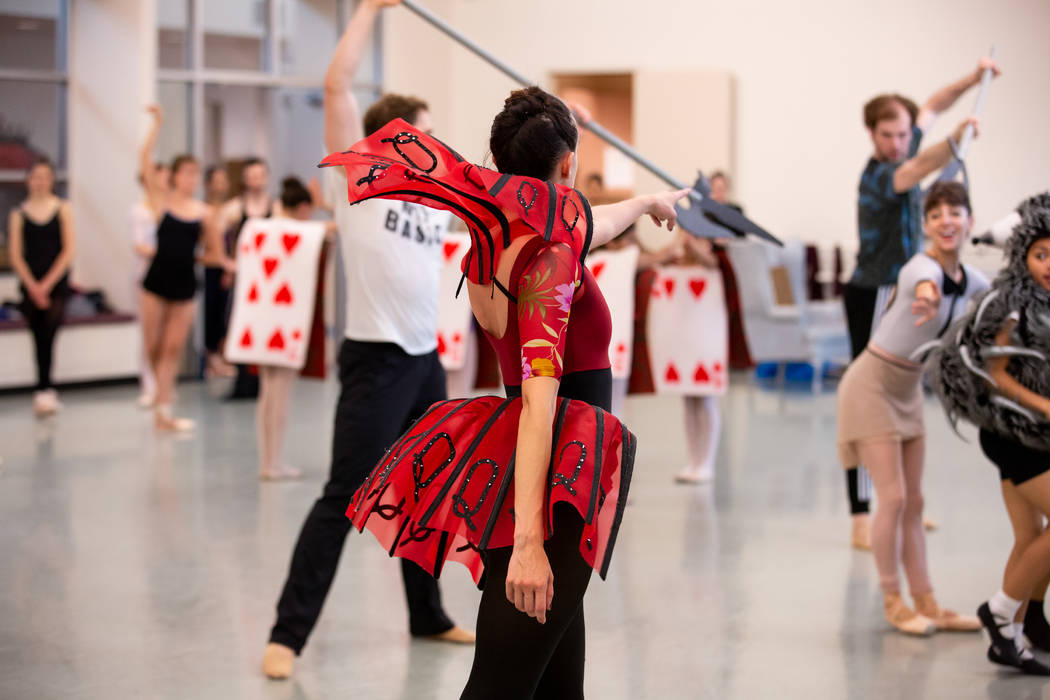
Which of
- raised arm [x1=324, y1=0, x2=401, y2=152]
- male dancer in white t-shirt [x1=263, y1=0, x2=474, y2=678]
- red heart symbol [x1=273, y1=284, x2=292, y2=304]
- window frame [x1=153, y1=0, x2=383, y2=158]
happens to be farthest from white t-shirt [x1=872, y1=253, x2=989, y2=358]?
window frame [x1=153, y1=0, x2=383, y2=158]

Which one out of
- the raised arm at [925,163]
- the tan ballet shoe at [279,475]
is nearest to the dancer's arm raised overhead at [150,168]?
the tan ballet shoe at [279,475]

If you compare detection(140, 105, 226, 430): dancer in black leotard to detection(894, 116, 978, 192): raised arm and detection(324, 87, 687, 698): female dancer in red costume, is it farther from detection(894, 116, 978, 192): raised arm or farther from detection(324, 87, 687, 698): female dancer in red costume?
detection(324, 87, 687, 698): female dancer in red costume

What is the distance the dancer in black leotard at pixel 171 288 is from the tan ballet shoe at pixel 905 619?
4.41 metres

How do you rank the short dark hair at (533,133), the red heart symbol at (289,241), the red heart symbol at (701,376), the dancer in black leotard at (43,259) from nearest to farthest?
the short dark hair at (533,133), the red heart symbol at (701,376), the red heart symbol at (289,241), the dancer in black leotard at (43,259)

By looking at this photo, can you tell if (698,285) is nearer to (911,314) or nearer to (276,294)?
(276,294)

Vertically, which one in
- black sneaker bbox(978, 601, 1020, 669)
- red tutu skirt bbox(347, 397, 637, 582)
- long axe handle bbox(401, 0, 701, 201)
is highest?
long axe handle bbox(401, 0, 701, 201)

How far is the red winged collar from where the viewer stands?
163 centimetres

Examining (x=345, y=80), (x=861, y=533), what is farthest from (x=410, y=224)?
(x=861, y=533)

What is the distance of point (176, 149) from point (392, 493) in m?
7.95

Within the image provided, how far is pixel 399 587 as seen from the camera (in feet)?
12.4

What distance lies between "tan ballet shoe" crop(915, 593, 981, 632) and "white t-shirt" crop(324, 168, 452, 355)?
156 cm

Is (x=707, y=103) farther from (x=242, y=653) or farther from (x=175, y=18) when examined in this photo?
(x=242, y=653)

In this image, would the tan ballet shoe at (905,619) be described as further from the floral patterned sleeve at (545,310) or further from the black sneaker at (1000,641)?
the floral patterned sleeve at (545,310)

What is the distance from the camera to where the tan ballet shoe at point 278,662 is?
9.62 feet
